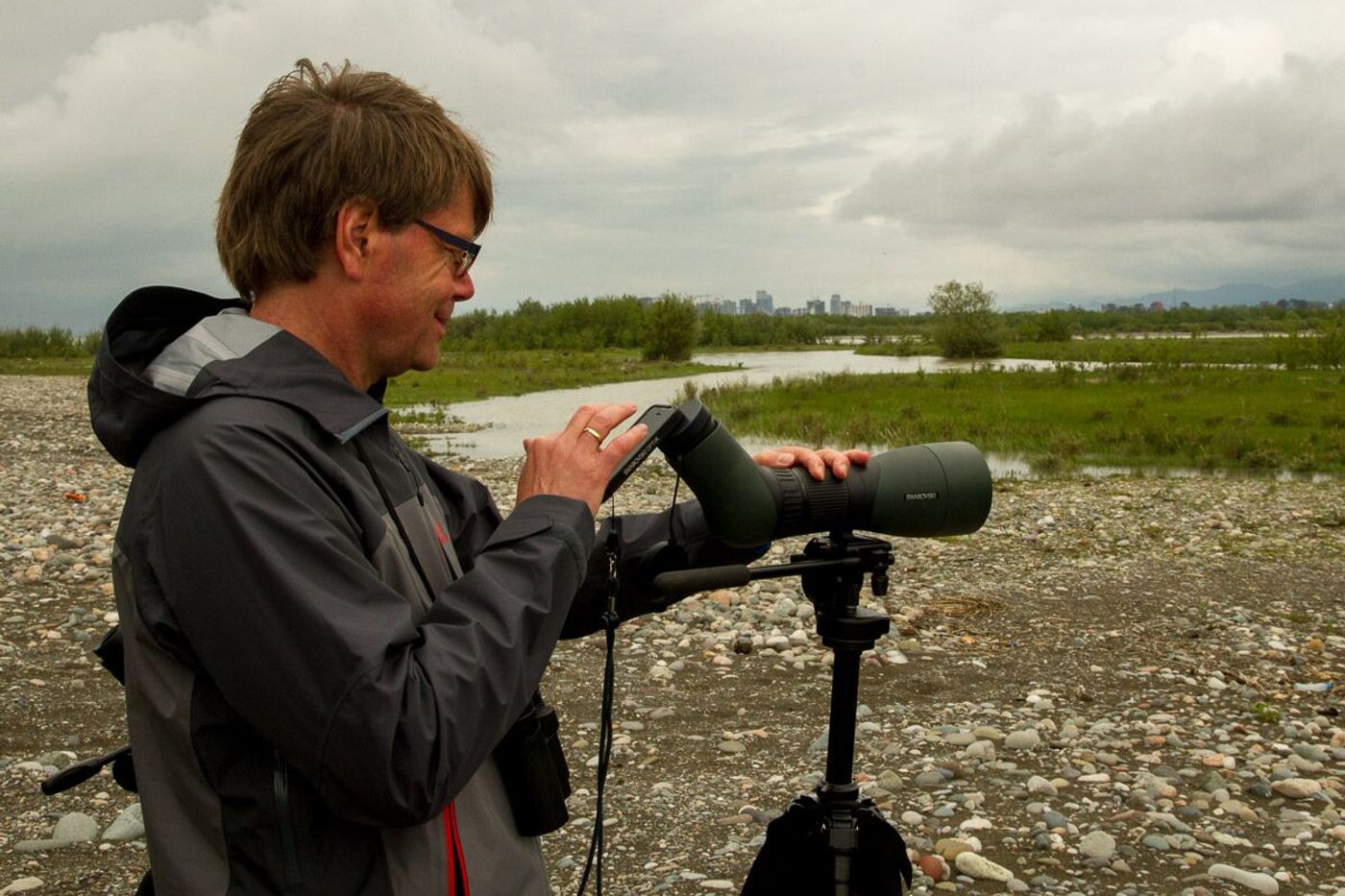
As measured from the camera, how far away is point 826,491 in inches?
79.6

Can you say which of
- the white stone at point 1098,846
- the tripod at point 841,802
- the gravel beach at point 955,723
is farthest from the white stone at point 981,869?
the tripod at point 841,802

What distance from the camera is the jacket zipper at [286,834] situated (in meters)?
1.31

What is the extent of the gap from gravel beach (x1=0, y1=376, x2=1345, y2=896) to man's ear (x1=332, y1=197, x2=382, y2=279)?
2492mm

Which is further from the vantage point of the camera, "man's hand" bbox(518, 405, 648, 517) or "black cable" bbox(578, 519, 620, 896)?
"black cable" bbox(578, 519, 620, 896)

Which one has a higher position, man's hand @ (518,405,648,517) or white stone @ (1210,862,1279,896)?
man's hand @ (518,405,648,517)

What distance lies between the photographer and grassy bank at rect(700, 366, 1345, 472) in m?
17.5

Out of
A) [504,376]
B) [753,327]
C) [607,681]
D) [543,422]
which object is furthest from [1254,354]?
[753,327]

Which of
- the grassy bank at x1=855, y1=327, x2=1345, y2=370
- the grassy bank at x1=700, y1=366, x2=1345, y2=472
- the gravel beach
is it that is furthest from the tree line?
the gravel beach

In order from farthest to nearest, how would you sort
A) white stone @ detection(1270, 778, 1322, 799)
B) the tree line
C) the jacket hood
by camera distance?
the tree line
white stone @ detection(1270, 778, 1322, 799)
the jacket hood

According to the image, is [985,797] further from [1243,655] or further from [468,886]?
[468,886]

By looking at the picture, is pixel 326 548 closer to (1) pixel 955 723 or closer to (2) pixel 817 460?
(2) pixel 817 460

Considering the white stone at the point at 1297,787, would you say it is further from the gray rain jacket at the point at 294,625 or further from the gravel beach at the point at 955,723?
the gray rain jacket at the point at 294,625

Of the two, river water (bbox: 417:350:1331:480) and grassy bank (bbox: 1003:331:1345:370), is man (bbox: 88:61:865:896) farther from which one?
grassy bank (bbox: 1003:331:1345:370)

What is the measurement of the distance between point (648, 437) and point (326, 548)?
56 centimetres
